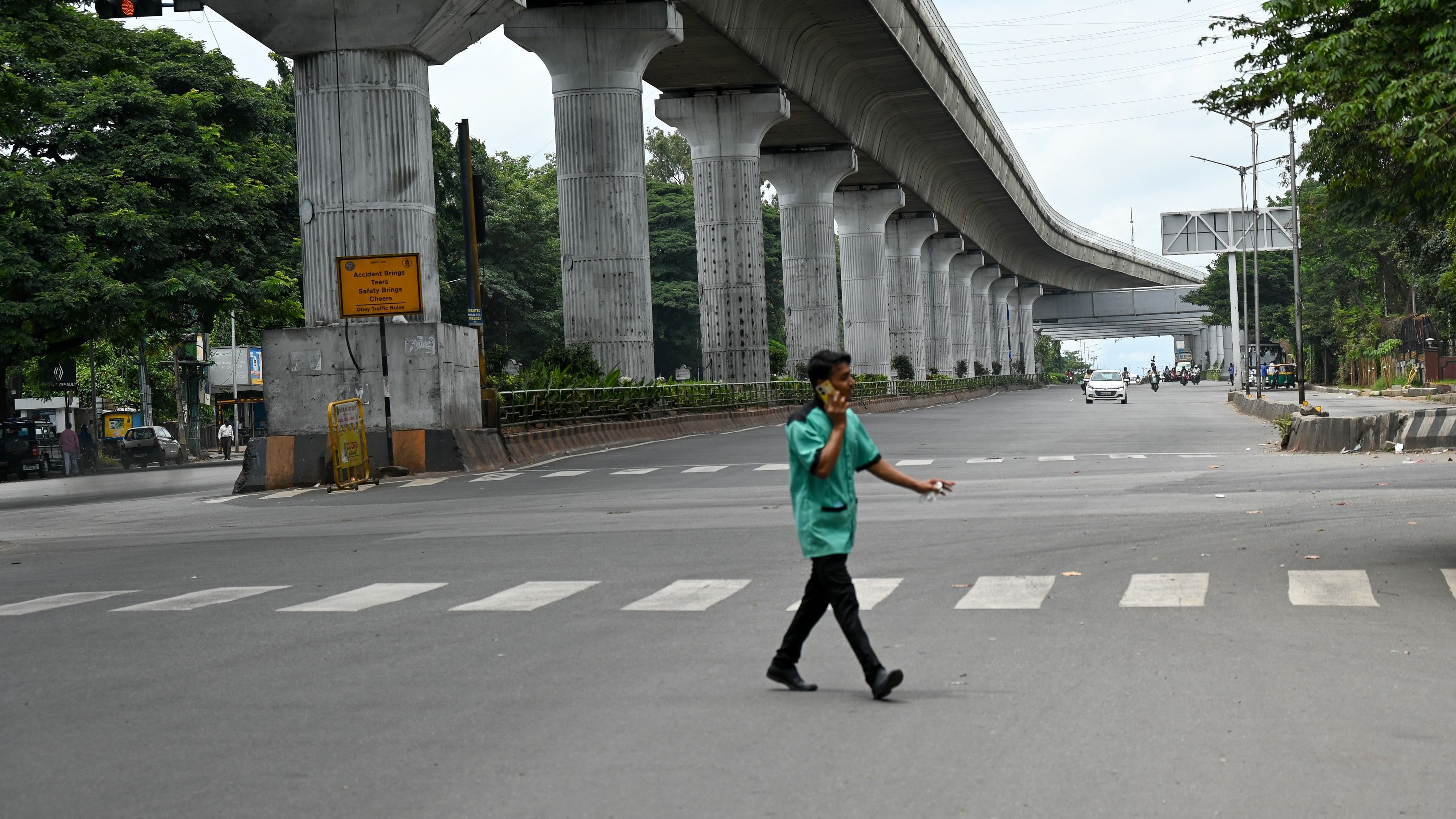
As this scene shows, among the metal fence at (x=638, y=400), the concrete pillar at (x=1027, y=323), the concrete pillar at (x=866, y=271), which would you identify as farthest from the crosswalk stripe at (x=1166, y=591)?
the concrete pillar at (x=1027, y=323)

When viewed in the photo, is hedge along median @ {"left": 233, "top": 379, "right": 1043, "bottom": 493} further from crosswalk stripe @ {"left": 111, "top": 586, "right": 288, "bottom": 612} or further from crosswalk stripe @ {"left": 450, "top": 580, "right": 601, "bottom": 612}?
crosswalk stripe @ {"left": 450, "top": 580, "right": 601, "bottom": 612}

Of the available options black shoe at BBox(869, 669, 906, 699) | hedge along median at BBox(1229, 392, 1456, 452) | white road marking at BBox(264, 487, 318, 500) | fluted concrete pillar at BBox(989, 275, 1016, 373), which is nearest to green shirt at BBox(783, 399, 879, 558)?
black shoe at BBox(869, 669, 906, 699)

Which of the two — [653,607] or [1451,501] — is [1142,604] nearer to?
[653,607]

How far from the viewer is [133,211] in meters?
38.8

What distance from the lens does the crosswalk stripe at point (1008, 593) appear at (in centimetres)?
1066

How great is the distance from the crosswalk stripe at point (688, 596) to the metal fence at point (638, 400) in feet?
55.9

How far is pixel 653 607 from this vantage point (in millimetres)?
10969

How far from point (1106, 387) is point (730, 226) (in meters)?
25.5

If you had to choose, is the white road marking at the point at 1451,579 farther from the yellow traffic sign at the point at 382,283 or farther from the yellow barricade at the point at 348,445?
the yellow traffic sign at the point at 382,283

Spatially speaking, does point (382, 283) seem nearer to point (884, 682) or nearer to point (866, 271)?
point (884, 682)

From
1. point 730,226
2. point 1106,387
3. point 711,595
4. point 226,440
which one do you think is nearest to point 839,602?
point 711,595

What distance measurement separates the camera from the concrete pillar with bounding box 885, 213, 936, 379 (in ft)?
276

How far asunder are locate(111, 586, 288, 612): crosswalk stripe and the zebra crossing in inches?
0.5

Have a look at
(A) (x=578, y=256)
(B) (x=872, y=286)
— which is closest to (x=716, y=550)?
(A) (x=578, y=256)
